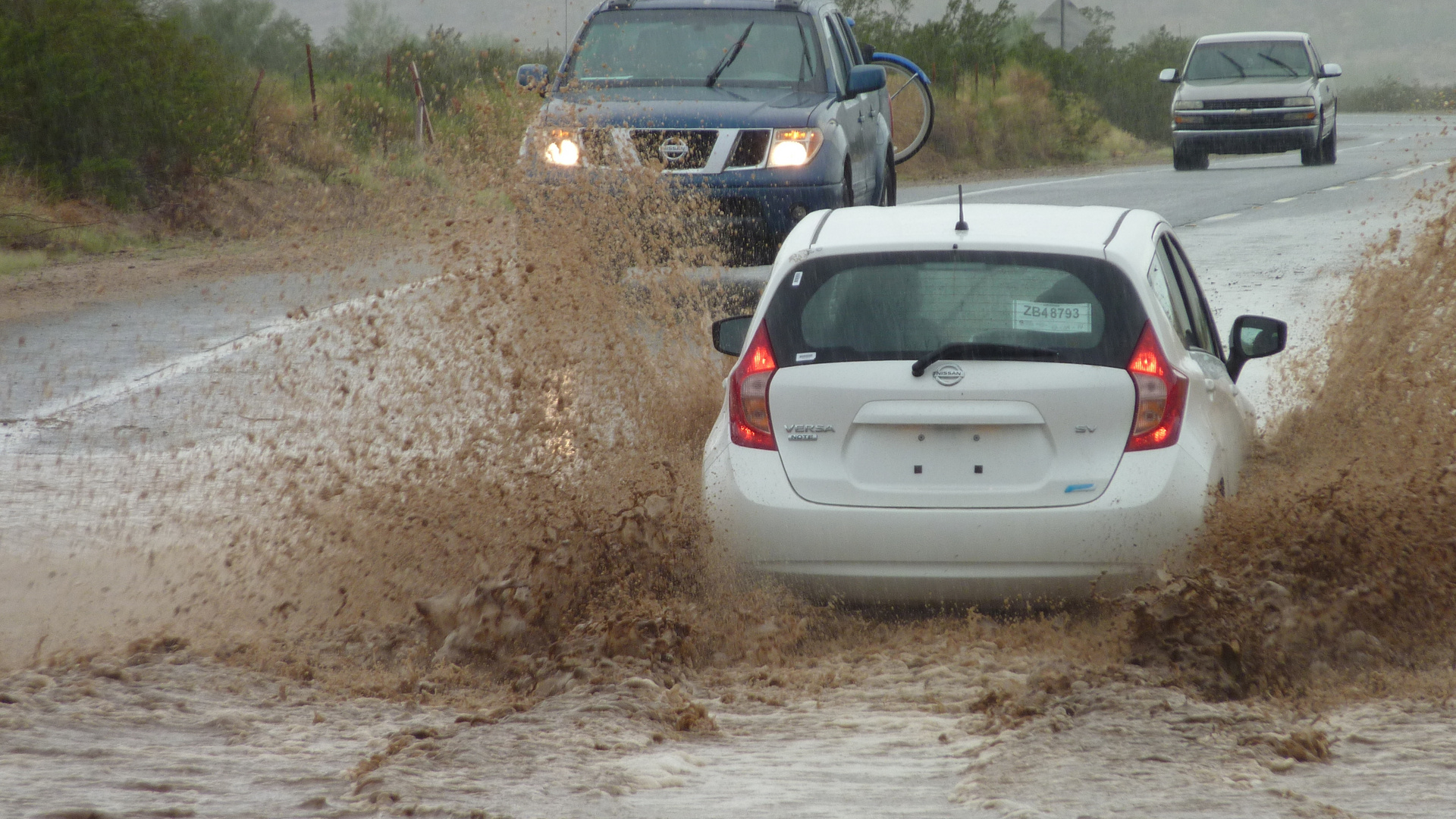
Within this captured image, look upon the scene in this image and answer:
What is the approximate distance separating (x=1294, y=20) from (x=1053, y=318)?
190042mm

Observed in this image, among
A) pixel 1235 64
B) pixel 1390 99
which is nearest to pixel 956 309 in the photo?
pixel 1235 64

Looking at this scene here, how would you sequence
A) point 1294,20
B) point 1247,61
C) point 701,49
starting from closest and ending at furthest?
1. point 701,49
2. point 1247,61
3. point 1294,20

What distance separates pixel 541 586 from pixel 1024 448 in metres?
1.59

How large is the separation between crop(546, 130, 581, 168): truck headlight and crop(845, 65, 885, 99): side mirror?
2973 mm

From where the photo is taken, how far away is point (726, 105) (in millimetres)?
11430

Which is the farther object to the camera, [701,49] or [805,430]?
[701,49]

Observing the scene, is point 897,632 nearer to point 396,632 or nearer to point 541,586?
point 541,586

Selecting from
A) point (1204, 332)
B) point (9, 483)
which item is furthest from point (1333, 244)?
point (9, 483)

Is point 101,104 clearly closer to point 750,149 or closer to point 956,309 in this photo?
point 750,149

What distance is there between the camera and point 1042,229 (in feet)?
18.1

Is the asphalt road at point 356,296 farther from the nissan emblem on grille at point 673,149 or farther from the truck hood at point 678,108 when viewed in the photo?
the nissan emblem on grille at point 673,149

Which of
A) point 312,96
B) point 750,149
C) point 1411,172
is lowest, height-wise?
point 1411,172

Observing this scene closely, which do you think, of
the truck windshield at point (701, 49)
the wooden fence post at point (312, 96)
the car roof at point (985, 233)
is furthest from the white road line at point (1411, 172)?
the car roof at point (985, 233)

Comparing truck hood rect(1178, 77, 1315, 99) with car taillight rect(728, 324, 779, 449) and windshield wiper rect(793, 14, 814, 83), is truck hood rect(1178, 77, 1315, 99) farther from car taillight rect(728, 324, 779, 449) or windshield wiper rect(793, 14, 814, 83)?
car taillight rect(728, 324, 779, 449)
